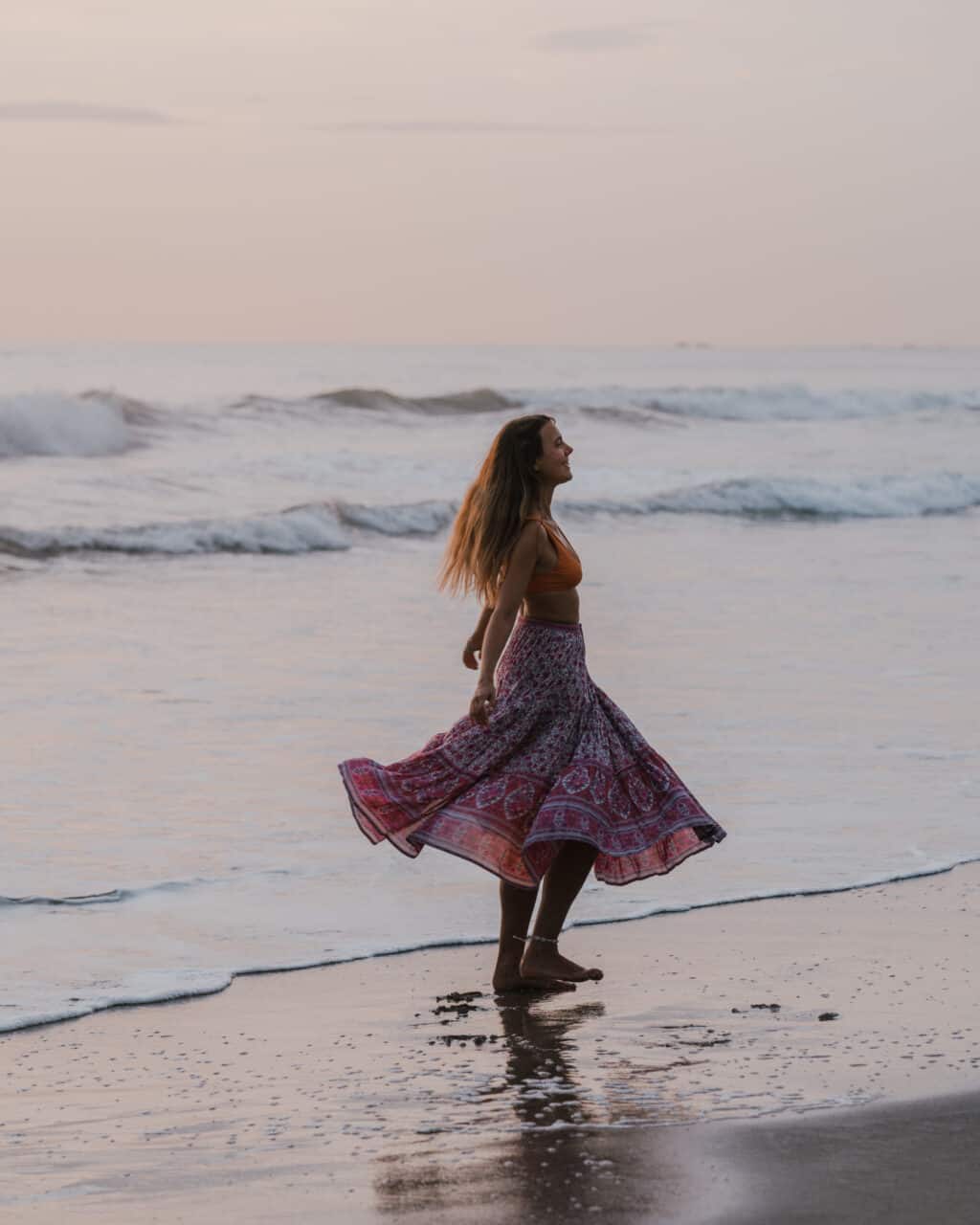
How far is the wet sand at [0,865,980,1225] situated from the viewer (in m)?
3.69

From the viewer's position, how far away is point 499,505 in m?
5.42

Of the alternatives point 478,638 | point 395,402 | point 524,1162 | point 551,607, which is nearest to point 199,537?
point 478,638

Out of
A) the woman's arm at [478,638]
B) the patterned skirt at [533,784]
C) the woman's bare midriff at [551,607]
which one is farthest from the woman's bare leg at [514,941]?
the woman's bare midriff at [551,607]

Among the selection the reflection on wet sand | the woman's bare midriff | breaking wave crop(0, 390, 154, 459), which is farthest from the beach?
breaking wave crop(0, 390, 154, 459)

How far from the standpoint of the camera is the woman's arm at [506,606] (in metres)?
5.34

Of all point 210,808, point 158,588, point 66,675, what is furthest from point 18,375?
point 210,808

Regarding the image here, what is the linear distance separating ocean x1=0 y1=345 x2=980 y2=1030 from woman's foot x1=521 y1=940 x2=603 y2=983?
62 cm

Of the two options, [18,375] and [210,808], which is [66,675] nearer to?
[210,808]

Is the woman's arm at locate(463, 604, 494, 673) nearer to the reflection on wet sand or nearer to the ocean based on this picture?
the ocean

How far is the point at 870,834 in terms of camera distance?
7492mm

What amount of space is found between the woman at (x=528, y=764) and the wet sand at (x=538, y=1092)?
0.34m

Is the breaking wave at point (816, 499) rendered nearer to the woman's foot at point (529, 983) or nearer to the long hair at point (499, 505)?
the long hair at point (499, 505)

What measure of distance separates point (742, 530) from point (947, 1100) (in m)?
20.4

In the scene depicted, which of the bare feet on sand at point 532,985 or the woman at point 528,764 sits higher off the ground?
the woman at point 528,764
